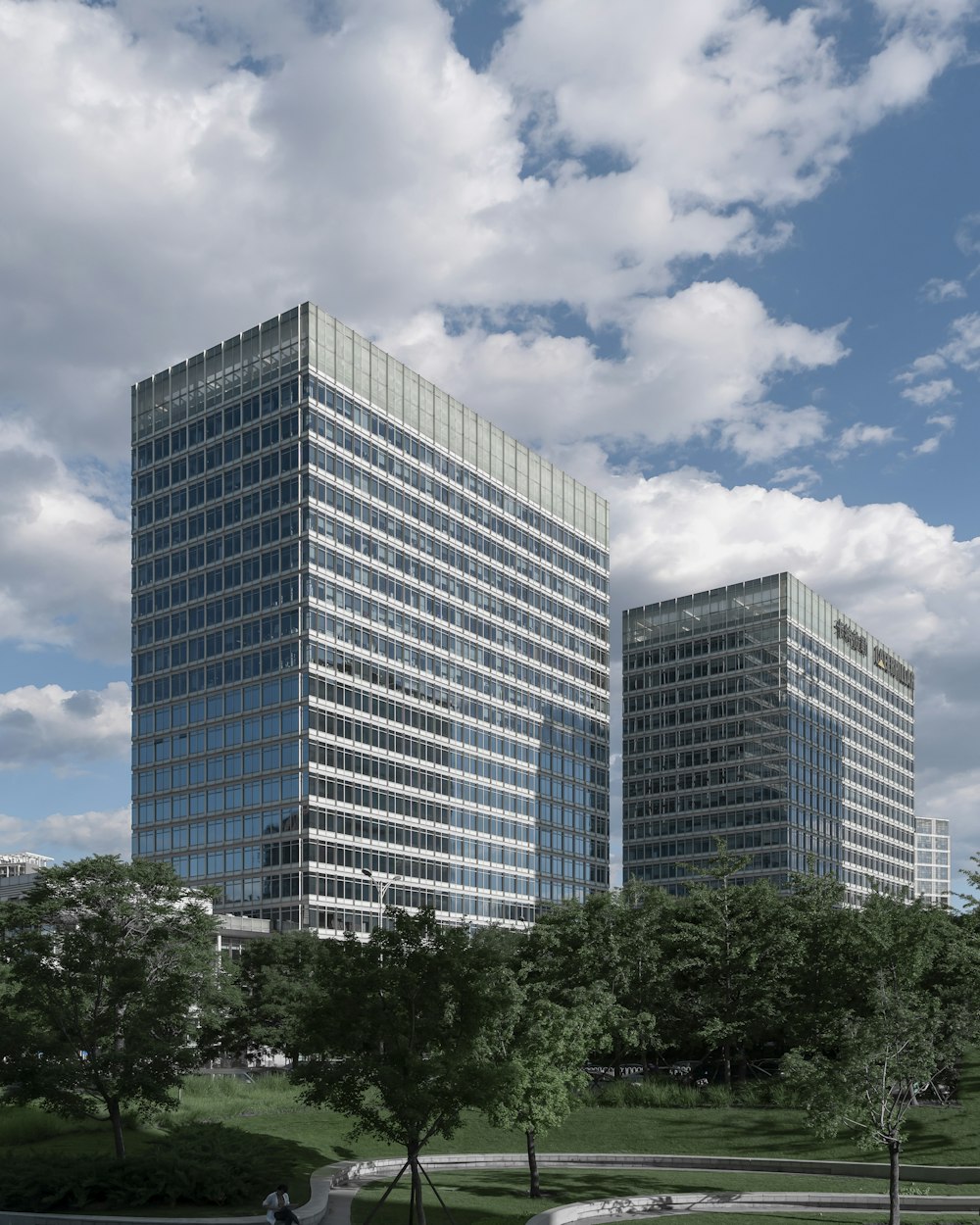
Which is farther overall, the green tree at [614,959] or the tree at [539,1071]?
the green tree at [614,959]

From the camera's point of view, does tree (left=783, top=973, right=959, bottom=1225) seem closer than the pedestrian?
No

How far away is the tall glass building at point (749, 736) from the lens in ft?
571

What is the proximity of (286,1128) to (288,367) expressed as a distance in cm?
7520

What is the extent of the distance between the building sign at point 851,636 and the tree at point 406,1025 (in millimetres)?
162102

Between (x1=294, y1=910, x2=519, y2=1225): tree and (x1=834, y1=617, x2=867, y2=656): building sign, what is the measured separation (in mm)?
162102

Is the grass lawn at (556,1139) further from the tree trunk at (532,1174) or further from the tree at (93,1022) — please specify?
the tree at (93,1022)

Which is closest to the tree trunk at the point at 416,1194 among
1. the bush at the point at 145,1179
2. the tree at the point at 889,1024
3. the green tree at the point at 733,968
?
the bush at the point at 145,1179

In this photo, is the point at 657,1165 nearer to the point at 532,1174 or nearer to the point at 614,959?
the point at 532,1174

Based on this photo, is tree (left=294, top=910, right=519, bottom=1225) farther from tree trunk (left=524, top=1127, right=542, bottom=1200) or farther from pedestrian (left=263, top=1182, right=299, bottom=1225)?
tree trunk (left=524, top=1127, right=542, bottom=1200)

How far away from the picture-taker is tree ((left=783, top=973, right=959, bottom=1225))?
39312mm

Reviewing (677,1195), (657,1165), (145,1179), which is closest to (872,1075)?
(677,1195)

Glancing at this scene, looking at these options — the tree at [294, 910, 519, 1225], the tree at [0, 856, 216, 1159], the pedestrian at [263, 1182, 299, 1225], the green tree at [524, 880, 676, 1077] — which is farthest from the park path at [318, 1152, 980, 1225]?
the green tree at [524, 880, 676, 1077]

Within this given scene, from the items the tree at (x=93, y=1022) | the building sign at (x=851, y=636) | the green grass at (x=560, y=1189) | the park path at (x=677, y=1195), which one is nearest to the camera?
the green grass at (x=560, y=1189)

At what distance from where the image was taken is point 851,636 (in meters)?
194
